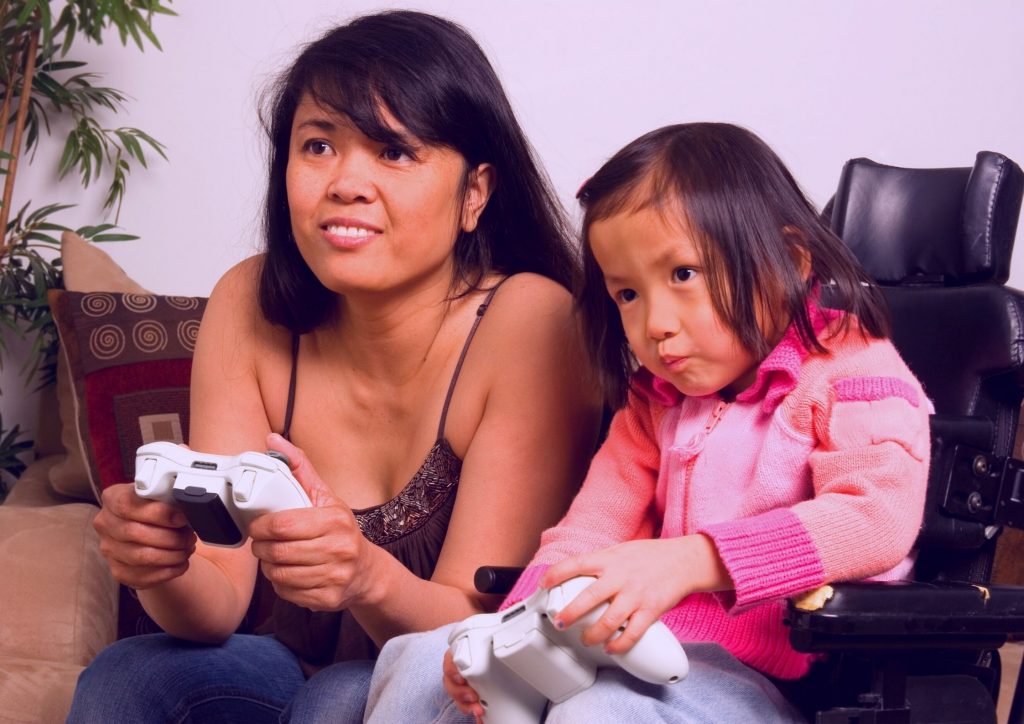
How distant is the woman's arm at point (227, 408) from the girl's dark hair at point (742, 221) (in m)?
0.52

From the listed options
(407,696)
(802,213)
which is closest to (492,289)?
(802,213)

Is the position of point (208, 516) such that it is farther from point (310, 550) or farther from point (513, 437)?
point (513, 437)

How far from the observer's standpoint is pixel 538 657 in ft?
2.96

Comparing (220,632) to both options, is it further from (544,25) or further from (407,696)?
(544,25)

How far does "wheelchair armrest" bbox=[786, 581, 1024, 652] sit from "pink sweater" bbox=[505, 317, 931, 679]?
4cm

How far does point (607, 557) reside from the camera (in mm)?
914

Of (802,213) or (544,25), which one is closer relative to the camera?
(802,213)

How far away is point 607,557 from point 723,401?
0.30 m

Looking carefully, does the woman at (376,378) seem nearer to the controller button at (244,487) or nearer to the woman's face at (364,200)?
the woman's face at (364,200)

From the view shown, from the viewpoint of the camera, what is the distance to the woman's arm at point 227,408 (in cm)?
128

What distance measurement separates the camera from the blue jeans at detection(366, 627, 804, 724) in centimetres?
90

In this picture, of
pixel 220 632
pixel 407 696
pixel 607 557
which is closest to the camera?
pixel 607 557

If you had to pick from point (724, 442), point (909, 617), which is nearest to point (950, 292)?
point (724, 442)

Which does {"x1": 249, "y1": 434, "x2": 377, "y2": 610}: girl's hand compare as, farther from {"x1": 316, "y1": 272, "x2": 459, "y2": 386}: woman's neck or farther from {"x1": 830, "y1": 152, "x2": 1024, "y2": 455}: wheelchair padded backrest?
{"x1": 830, "y1": 152, "x2": 1024, "y2": 455}: wheelchair padded backrest
